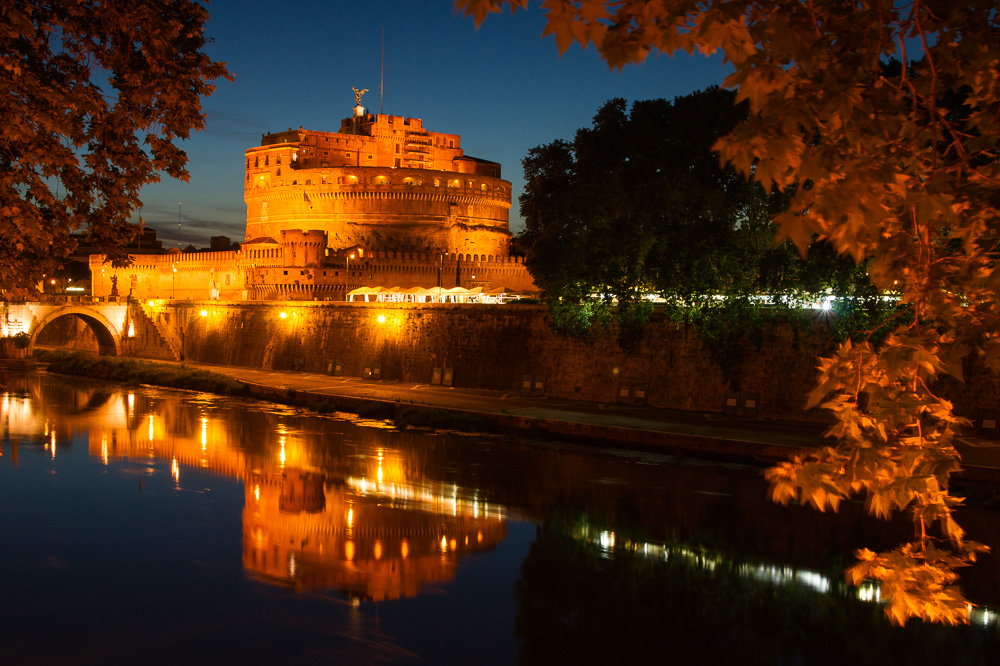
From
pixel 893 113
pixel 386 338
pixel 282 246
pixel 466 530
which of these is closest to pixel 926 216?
pixel 893 113

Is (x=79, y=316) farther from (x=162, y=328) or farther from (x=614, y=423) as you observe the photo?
(x=614, y=423)

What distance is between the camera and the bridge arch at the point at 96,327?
29422mm

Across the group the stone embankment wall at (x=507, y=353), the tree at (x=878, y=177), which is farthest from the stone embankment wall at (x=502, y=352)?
the tree at (x=878, y=177)

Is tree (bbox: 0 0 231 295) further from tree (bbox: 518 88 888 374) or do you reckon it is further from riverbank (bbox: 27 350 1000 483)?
tree (bbox: 518 88 888 374)

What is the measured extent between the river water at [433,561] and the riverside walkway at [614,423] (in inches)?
15.9

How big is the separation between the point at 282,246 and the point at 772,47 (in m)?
33.1

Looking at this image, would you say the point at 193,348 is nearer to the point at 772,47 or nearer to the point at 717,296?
the point at 717,296

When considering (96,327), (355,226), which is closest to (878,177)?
(96,327)

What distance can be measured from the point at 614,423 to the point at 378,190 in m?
27.3

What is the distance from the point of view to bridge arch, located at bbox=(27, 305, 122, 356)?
29.4 metres

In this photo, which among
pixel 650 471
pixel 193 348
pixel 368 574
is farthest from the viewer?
pixel 193 348

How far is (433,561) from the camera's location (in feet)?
28.7

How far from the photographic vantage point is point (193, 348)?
30344 millimetres

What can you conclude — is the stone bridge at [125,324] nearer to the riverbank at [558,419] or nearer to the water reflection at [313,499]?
the riverbank at [558,419]
